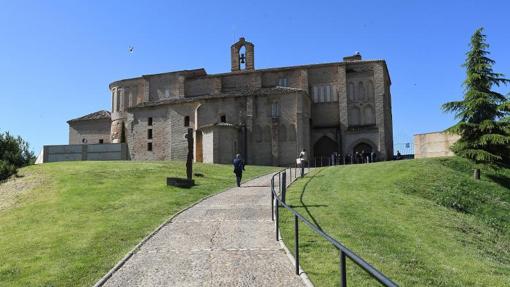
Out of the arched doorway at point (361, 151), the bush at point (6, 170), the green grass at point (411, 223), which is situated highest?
the arched doorway at point (361, 151)

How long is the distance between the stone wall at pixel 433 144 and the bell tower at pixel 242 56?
23.1 metres

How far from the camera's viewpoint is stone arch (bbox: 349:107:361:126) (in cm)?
4969

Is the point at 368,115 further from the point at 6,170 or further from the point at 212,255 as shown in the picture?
the point at 212,255

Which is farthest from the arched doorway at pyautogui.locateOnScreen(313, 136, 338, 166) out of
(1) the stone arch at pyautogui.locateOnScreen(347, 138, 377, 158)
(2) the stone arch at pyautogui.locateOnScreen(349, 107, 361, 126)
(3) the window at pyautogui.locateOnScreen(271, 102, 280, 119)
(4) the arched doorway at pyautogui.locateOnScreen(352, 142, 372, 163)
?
(3) the window at pyautogui.locateOnScreen(271, 102, 280, 119)

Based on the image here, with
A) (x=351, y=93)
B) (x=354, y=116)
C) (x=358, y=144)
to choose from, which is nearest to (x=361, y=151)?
(x=358, y=144)

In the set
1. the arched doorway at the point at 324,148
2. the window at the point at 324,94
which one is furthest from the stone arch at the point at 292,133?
the window at the point at 324,94

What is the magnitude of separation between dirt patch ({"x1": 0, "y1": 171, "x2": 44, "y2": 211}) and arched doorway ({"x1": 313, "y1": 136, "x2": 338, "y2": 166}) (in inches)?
1175

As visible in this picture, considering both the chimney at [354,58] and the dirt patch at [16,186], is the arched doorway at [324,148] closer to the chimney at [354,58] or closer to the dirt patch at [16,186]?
the chimney at [354,58]

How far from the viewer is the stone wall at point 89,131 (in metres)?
61.9

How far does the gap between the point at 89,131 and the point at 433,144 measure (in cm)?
4471

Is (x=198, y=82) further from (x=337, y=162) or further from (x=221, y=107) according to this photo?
(x=337, y=162)

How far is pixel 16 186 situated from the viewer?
78.2ft

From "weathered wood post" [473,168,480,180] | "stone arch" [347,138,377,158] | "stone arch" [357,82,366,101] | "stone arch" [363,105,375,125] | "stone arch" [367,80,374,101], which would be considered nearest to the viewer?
"weathered wood post" [473,168,480,180]

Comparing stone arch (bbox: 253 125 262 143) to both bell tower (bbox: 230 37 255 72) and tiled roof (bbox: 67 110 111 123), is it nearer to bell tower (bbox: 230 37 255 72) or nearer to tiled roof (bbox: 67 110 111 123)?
bell tower (bbox: 230 37 255 72)
